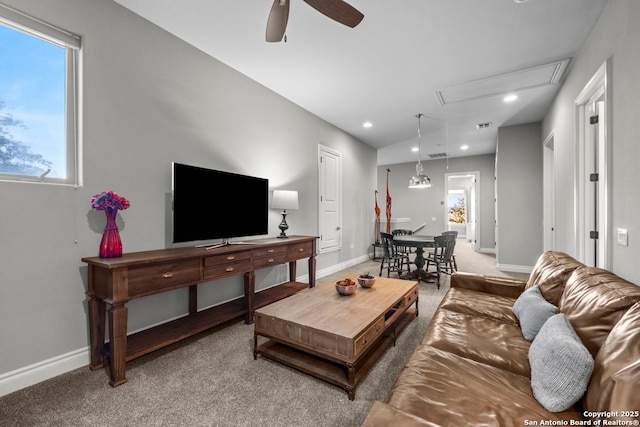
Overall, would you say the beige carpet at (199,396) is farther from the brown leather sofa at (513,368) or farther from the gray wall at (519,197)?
the gray wall at (519,197)

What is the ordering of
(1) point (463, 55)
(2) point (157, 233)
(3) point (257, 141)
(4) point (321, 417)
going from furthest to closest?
1. (3) point (257, 141)
2. (1) point (463, 55)
3. (2) point (157, 233)
4. (4) point (321, 417)

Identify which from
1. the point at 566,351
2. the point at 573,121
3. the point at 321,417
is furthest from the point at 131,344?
the point at 573,121

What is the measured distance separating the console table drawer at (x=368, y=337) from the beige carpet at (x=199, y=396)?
0.27 m

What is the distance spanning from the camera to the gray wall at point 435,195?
27.1ft

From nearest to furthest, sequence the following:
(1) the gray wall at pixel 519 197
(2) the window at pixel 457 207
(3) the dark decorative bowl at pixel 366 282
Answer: (3) the dark decorative bowl at pixel 366 282, (1) the gray wall at pixel 519 197, (2) the window at pixel 457 207

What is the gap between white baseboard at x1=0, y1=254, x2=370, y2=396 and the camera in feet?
6.03

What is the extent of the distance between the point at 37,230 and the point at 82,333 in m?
0.85

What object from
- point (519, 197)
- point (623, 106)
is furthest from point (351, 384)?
point (519, 197)

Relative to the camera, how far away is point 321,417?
63.3 inches

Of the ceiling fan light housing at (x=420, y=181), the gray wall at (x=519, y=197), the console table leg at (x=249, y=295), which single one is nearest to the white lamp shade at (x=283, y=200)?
the console table leg at (x=249, y=295)

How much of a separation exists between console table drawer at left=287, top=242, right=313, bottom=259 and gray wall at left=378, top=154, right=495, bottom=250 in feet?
13.4

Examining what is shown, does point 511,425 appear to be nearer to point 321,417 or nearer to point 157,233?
point 321,417

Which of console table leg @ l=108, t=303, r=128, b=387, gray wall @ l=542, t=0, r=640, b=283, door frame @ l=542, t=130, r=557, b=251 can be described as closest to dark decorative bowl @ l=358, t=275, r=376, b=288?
gray wall @ l=542, t=0, r=640, b=283

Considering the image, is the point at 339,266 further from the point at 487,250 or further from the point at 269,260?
the point at 487,250
